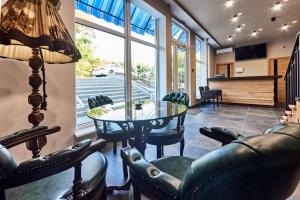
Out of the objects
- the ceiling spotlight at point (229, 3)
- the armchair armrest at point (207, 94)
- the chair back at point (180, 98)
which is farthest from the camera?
the armchair armrest at point (207, 94)

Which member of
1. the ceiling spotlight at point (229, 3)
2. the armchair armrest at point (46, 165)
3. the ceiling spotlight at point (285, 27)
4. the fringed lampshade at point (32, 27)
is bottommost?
the armchair armrest at point (46, 165)

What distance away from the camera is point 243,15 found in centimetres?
593

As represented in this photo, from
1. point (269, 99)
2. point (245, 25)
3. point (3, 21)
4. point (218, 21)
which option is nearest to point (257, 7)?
point (218, 21)

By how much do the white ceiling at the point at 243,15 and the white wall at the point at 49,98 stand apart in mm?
3769

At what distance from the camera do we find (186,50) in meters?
7.20

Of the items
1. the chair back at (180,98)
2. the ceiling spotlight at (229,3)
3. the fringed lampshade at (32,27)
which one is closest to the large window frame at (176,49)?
the ceiling spotlight at (229,3)

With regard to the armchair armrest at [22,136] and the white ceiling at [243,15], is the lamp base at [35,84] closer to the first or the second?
the armchair armrest at [22,136]

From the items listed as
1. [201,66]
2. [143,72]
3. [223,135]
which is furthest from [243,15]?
[223,135]

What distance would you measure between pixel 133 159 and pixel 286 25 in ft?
29.6

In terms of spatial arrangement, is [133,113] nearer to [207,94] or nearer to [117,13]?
[117,13]

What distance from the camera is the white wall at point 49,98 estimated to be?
1.82 metres

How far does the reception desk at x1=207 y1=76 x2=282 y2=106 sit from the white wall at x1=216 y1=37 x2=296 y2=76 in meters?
3.19

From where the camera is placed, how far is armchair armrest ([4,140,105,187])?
28.0 inches

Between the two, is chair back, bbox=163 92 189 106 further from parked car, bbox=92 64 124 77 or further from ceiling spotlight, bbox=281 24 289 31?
ceiling spotlight, bbox=281 24 289 31
